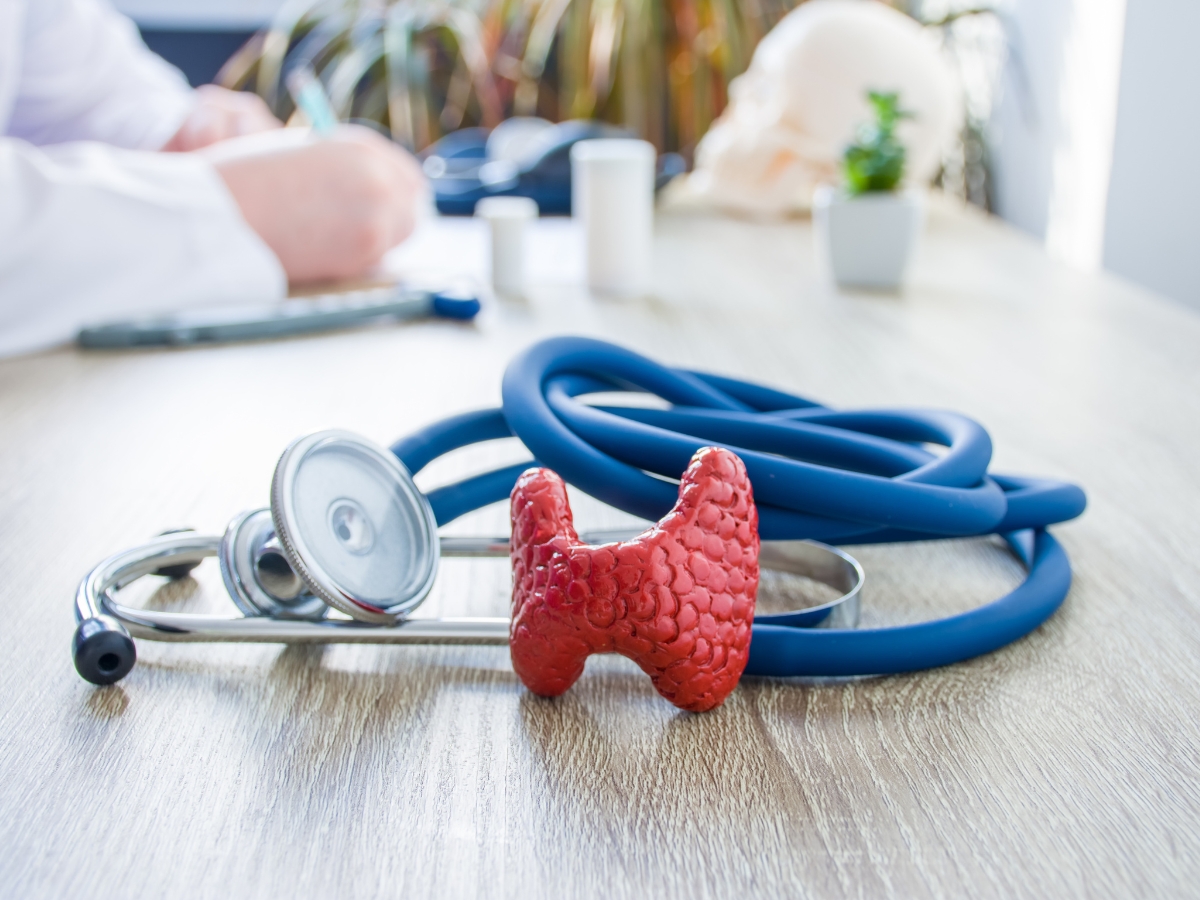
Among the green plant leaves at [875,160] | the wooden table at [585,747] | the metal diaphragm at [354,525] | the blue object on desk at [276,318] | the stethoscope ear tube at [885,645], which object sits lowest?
the blue object on desk at [276,318]

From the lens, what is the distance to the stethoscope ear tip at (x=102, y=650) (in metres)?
0.28

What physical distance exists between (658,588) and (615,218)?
25.8 inches

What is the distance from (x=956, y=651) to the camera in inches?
11.7

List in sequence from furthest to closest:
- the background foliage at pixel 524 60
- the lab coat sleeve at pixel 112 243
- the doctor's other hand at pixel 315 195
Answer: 1. the background foliage at pixel 524 60
2. the doctor's other hand at pixel 315 195
3. the lab coat sleeve at pixel 112 243

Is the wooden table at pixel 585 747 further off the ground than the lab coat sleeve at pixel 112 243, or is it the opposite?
the lab coat sleeve at pixel 112 243

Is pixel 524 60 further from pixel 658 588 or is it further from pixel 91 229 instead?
pixel 658 588

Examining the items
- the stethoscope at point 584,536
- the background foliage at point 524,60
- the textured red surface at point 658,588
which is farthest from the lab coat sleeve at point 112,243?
the background foliage at point 524,60

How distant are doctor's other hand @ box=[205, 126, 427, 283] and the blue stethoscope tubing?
1.69ft

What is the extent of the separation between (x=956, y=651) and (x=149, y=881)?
0.69 ft

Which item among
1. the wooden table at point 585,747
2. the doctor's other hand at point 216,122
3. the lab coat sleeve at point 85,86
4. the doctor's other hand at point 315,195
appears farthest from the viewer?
the doctor's other hand at point 216,122

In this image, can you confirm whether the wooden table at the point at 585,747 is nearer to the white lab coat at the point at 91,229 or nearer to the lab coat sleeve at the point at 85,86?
the white lab coat at the point at 91,229

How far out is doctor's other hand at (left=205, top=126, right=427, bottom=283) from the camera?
83 cm

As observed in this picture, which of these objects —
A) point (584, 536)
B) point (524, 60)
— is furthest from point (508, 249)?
point (524, 60)

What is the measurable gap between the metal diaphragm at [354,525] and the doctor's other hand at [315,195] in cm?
57
